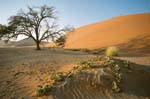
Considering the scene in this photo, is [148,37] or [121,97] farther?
[148,37]

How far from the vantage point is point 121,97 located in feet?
29.1

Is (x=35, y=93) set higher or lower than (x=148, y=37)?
lower

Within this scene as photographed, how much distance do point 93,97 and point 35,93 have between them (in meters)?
2.23

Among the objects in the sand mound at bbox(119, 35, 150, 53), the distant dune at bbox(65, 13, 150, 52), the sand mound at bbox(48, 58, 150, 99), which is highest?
the distant dune at bbox(65, 13, 150, 52)

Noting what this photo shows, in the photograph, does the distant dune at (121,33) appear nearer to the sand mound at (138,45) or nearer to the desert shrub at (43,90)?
the sand mound at (138,45)

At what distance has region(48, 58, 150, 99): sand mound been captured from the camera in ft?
28.6

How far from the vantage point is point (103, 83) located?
9.39 m

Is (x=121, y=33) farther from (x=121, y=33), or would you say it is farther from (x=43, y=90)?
(x=43, y=90)

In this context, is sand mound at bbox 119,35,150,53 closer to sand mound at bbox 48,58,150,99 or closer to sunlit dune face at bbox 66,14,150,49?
sunlit dune face at bbox 66,14,150,49

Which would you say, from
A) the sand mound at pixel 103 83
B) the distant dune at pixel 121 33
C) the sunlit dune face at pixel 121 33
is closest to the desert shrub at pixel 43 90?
the sand mound at pixel 103 83

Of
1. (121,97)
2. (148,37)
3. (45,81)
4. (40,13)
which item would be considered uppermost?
(40,13)

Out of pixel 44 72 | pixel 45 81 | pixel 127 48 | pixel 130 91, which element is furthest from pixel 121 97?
pixel 127 48

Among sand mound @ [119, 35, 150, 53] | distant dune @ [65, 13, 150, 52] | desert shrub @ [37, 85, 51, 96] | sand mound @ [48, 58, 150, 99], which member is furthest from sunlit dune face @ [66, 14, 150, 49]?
desert shrub @ [37, 85, 51, 96]

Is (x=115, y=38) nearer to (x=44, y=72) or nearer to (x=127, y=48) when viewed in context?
(x=127, y=48)
